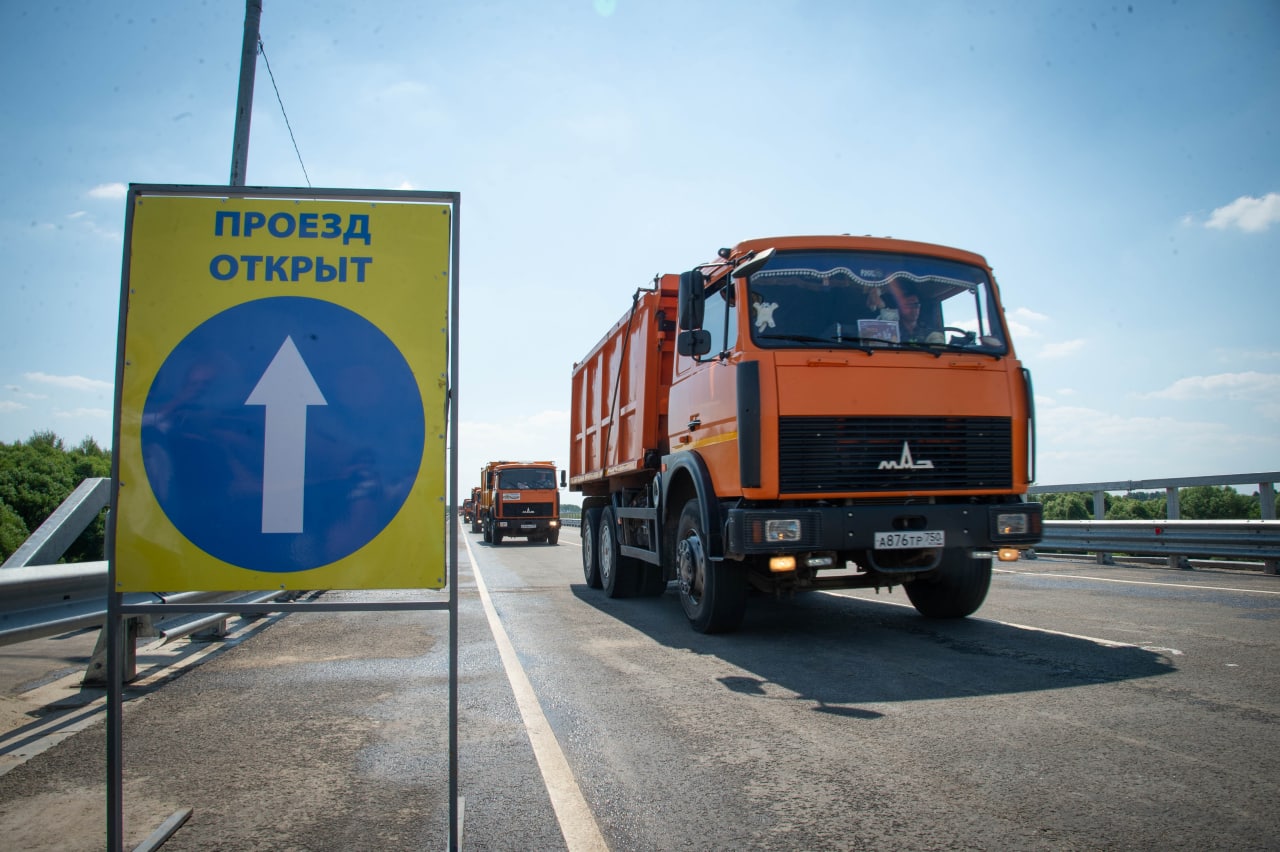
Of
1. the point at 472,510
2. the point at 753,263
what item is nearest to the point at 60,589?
the point at 753,263

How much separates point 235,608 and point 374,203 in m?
1.58

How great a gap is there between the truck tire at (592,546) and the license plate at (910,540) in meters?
5.82

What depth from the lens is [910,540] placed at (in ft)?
19.3

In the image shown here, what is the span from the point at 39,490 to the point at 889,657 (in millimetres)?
14195

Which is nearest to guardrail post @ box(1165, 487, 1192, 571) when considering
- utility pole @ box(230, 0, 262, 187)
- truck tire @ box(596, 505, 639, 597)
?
truck tire @ box(596, 505, 639, 597)

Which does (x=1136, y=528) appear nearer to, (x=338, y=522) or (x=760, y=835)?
(x=760, y=835)

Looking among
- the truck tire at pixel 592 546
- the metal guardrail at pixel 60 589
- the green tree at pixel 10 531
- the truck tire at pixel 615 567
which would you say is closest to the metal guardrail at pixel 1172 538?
the truck tire at pixel 615 567

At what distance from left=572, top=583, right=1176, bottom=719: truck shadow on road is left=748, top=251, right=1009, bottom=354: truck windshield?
7.47 ft

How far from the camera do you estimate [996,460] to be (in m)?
6.26

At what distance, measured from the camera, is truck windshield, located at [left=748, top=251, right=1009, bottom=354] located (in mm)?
6227

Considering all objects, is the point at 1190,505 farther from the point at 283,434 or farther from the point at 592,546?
the point at 283,434

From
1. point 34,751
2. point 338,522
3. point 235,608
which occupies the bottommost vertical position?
point 34,751

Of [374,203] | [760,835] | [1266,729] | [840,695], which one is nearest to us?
Result: [760,835]

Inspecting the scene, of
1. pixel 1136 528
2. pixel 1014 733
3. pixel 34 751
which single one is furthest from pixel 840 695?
pixel 1136 528
